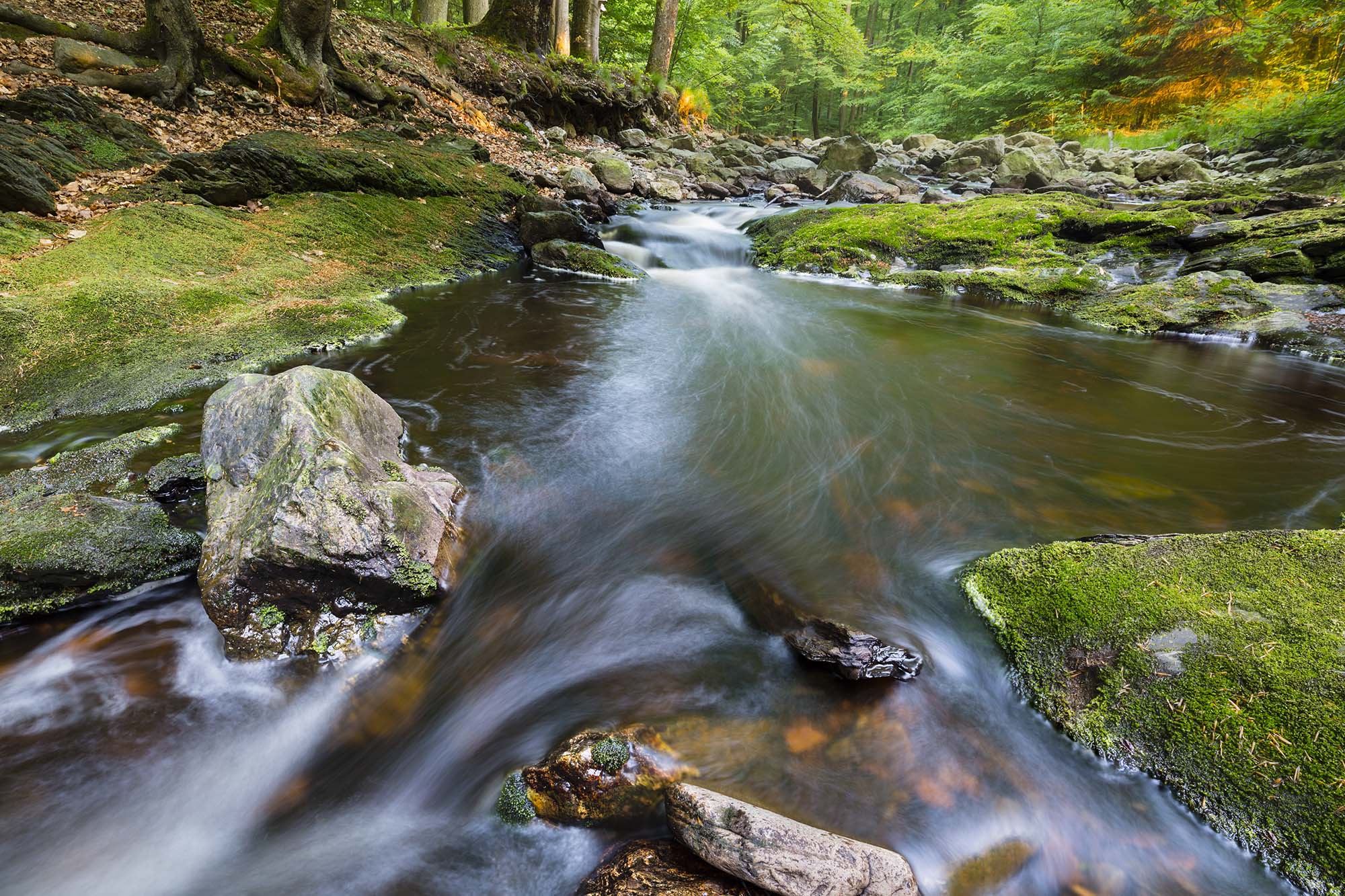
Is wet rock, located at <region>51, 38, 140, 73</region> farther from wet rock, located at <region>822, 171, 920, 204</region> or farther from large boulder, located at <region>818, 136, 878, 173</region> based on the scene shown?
large boulder, located at <region>818, 136, 878, 173</region>

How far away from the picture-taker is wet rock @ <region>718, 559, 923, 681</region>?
244cm

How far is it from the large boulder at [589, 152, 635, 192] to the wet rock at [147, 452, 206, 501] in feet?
40.9

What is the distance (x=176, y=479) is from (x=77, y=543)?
28.7 inches

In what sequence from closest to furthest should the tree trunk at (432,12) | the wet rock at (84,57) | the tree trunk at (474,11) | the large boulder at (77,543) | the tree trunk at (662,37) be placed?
the large boulder at (77,543) → the wet rock at (84,57) → the tree trunk at (432,12) → the tree trunk at (474,11) → the tree trunk at (662,37)

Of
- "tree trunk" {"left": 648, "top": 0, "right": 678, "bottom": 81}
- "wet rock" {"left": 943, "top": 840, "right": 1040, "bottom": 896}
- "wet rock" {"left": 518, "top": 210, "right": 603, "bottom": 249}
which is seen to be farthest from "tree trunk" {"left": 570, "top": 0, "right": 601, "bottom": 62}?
"wet rock" {"left": 943, "top": 840, "right": 1040, "bottom": 896}

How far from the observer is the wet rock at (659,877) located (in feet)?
5.37

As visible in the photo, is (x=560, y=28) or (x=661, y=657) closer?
(x=661, y=657)

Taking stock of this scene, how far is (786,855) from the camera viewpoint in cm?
160

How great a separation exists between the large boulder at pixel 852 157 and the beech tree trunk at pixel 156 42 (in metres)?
14.1

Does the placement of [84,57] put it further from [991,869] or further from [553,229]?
[991,869]

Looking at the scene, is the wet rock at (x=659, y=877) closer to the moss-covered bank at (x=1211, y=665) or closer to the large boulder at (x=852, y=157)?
the moss-covered bank at (x=1211, y=665)

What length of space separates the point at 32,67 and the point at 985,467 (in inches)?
477

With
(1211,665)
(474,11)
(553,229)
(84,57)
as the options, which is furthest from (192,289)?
(474,11)

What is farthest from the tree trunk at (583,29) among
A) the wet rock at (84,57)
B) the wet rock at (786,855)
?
the wet rock at (786,855)
